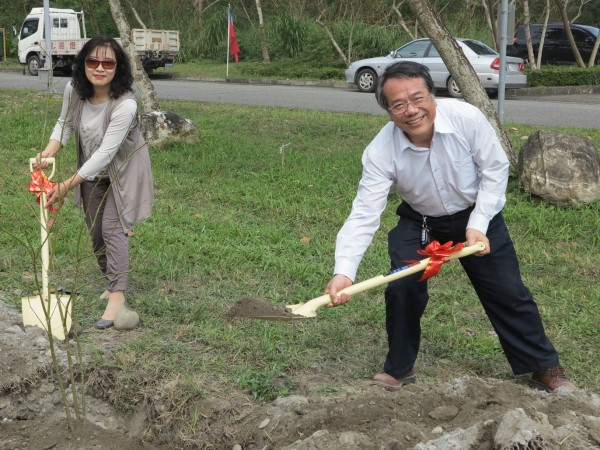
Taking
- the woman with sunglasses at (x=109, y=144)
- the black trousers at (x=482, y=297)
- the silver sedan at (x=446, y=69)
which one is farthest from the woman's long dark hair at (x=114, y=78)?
the silver sedan at (x=446, y=69)

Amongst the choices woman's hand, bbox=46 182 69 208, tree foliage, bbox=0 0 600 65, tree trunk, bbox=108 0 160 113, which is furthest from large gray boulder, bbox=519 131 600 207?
tree foliage, bbox=0 0 600 65

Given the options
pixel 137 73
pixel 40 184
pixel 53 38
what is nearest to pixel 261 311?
pixel 40 184

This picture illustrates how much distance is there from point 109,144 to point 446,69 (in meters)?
13.6

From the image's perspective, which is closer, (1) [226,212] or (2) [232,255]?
(2) [232,255]

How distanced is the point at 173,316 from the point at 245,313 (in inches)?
46.4

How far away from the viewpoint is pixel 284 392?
369 cm

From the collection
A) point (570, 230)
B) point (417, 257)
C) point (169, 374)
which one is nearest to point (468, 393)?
point (417, 257)

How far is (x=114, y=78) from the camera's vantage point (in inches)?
177

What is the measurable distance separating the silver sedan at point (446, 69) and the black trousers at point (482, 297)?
1287 cm

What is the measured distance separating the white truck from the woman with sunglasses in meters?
17.2

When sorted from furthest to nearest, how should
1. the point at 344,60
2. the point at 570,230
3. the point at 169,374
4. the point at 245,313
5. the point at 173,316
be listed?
the point at 344,60, the point at 570,230, the point at 173,316, the point at 169,374, the point at 245,313

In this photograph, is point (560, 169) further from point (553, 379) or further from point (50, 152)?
point (50, 152)

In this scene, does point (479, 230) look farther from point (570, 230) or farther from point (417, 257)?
point (570, 230)

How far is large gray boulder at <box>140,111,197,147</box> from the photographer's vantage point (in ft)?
31.2
